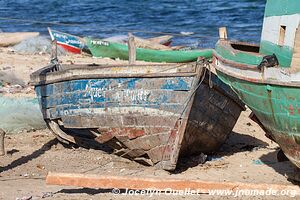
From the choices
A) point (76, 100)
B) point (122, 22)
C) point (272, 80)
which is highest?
point (272, 80)

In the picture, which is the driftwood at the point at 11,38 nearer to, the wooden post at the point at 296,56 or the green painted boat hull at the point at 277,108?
the green painted boat hull at the point at 277,108

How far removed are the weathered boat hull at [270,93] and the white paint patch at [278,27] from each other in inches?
13.2

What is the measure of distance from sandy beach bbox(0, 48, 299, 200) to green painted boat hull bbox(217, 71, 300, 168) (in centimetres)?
64

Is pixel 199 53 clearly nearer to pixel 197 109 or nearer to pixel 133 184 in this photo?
pixel 197 109

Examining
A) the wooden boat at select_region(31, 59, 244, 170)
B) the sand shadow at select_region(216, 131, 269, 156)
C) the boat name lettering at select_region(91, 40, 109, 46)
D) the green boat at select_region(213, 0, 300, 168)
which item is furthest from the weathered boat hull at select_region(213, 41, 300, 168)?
the boat name lettering at select_region(91, 40, 109, 46)

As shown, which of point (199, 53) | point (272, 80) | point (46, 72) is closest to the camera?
point (272, 80)

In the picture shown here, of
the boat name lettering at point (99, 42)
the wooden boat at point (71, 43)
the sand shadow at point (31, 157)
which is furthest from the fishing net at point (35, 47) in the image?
the sand shadow at point (31, 157)

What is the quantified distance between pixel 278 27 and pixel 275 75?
0.88m

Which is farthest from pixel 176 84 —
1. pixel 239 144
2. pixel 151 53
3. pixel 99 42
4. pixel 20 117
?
pixel 99 42

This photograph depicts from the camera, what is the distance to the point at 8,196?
7.66 m

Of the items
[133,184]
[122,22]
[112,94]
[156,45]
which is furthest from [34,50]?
[133,184]

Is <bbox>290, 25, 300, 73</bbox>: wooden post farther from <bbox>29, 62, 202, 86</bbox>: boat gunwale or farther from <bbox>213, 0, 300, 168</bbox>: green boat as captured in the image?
<bbox>29, 62, 202, 86</bbox>: boat gunwale

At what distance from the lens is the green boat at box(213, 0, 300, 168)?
→ 7012mm

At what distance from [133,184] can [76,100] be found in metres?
1.75
